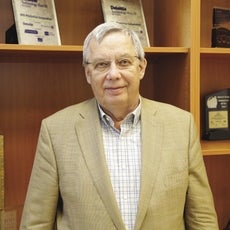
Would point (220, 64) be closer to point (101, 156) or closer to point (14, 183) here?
point (101, 156)

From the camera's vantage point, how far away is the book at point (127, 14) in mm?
1730

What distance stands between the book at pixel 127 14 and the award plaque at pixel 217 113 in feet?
1.59

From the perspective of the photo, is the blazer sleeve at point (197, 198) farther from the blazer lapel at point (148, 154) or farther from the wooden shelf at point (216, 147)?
the wooden shelf at point (216, 147)

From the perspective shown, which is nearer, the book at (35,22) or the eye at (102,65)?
the eye at (102,65)

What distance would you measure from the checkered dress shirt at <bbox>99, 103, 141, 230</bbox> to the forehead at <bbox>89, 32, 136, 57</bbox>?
9.4 inches

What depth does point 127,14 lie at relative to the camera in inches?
69.6

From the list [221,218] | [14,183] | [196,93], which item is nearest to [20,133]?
[14,183]

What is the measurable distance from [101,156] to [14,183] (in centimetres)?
76

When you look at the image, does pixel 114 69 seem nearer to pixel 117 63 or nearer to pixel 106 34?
pixel 117 63

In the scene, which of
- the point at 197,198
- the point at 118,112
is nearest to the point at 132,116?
the point at 118,112

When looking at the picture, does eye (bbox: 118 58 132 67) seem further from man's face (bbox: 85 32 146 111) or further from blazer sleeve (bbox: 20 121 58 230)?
blazer sleeve (bbox: 20 121 58 230)

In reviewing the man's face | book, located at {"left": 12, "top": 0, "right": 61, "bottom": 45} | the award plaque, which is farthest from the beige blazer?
the award plaque

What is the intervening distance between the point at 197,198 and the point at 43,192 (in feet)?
1.97

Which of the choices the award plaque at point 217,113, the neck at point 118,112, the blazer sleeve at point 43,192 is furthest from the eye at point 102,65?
the award plaque at point 217,113
